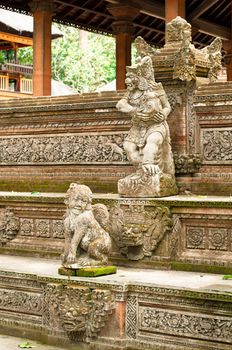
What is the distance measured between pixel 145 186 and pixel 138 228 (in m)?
0.55

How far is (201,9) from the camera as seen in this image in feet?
76.3

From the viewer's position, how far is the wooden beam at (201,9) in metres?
22.9

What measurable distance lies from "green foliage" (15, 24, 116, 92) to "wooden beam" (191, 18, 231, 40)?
618 inches

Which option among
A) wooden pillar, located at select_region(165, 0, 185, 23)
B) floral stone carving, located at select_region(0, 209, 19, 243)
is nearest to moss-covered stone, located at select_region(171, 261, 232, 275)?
floral stone carving, located at select_region(0, 209, 19, 243)

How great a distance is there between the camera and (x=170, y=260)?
828 cm

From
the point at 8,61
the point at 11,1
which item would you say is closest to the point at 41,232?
the point at 11,1

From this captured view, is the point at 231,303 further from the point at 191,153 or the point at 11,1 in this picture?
the point at 11,1

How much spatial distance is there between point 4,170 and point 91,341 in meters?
4.65

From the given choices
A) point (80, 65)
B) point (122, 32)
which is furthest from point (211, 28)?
point (80, 65)

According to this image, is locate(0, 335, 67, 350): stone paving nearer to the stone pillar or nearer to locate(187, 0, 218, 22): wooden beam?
the stone pillar

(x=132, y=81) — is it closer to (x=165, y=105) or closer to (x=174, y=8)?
(x=165, y=105)

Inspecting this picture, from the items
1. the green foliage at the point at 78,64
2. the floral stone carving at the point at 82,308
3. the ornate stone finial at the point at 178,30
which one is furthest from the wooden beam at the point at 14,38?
the floral stone carving at the point at 82,308

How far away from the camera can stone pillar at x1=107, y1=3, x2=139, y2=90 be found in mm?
22172

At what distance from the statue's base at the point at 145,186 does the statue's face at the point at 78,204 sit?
1072 mm
